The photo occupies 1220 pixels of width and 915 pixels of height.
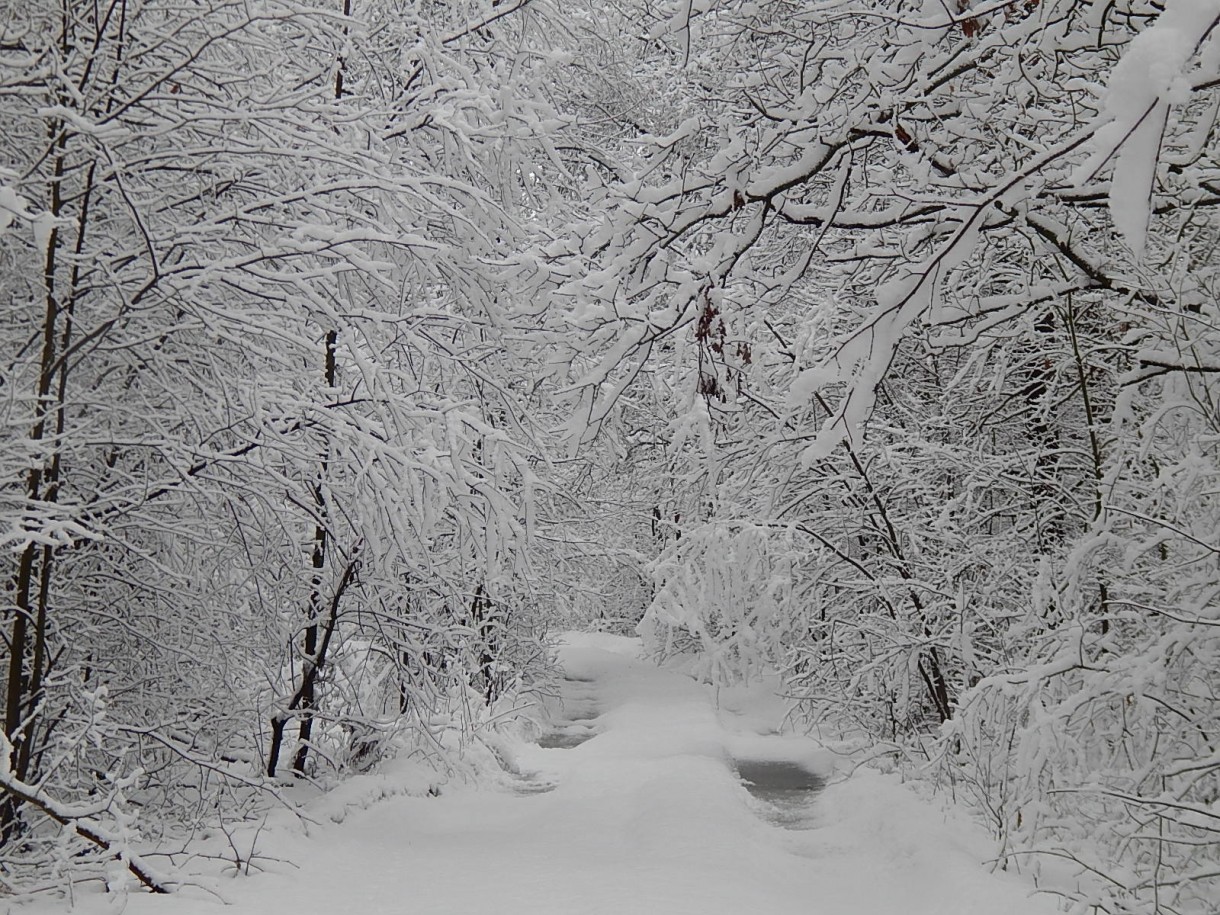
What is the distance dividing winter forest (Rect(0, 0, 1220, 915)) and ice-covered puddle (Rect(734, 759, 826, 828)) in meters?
1.56

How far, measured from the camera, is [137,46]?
16.6ft

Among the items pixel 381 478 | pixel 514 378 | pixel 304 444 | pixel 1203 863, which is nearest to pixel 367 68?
pixel 514 378

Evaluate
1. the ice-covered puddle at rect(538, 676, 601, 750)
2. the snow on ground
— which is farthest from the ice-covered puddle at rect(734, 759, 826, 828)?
the ice-covered puddle at rect(538, 676, 601, 750)

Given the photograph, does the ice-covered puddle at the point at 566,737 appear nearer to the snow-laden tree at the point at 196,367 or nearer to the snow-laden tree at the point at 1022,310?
the snow-laden tree at the point at 1022,310

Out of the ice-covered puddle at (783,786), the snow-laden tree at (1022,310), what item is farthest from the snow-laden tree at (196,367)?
the ice-covered puddle at (783,786)

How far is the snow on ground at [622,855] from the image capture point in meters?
5.46

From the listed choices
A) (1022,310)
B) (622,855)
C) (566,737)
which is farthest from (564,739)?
(1022,310)

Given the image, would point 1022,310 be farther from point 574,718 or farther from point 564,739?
point 574,718

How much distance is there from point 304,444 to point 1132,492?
4372 mm

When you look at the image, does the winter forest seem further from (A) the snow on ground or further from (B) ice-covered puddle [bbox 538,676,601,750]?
(B) ice-covered puddle [bbox 538,676,601,750]

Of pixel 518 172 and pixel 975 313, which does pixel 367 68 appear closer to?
pixel 518 172

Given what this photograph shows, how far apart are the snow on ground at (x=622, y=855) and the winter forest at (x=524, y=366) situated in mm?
464

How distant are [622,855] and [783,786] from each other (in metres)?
4.25

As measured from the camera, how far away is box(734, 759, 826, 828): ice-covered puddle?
9.29 meters
